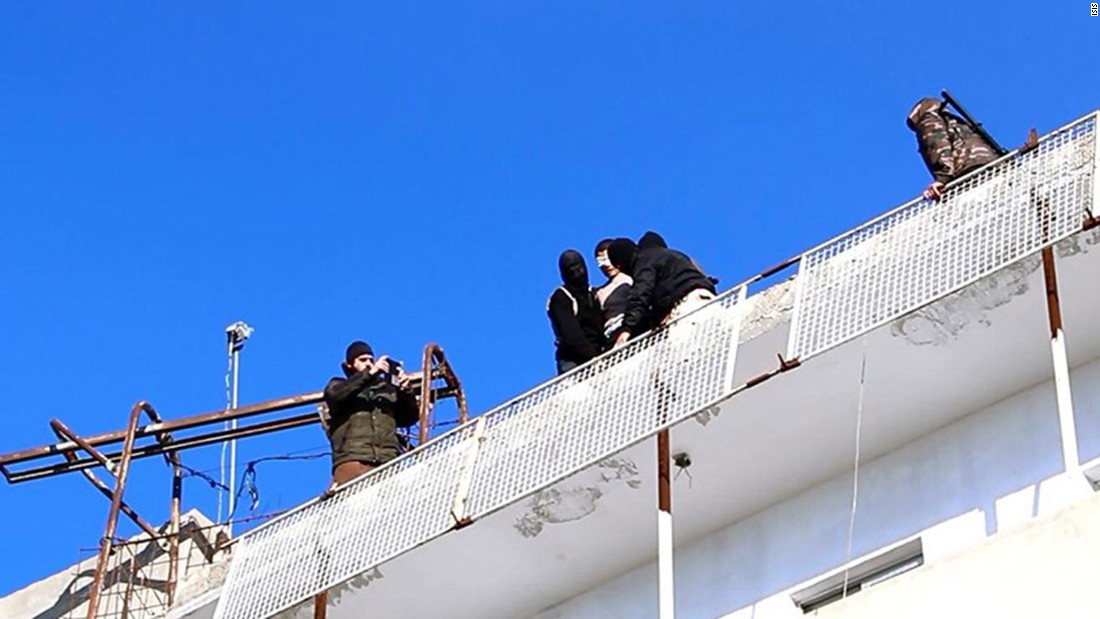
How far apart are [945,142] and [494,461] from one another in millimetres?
3371

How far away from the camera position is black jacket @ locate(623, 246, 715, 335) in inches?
639

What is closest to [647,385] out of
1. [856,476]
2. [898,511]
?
[856,476]

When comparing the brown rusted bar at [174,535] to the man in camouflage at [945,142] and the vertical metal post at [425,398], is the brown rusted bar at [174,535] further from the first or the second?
the man in camouflage at [945,142]

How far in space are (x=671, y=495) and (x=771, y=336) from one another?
3.93 feet

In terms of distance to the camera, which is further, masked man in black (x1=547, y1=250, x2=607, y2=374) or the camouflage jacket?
masked man in black (x1=547, y1=250, x2=607, y2=374)

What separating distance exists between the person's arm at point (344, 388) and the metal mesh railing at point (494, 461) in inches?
52.0

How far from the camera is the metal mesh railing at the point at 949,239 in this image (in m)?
14.0

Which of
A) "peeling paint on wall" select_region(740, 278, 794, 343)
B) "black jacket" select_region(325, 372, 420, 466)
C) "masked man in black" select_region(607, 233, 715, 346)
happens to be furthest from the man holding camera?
"peeling paint on wall" select_region(740, 278, 794, 343)

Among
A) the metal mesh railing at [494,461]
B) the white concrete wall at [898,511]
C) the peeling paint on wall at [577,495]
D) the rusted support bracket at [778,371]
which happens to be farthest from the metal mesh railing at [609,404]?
the white concrete wall at [898,511]

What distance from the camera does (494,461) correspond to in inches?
615

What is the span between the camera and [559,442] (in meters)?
15.3

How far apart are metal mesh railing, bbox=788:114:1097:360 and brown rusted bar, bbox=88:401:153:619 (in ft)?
19.2

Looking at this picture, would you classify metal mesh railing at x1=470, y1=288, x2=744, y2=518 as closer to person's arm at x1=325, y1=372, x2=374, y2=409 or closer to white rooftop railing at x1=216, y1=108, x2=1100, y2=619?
white rooftop railing at x1=216, y1=108, x2=1100, y2=619

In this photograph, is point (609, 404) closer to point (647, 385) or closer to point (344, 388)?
point (647, 385)
